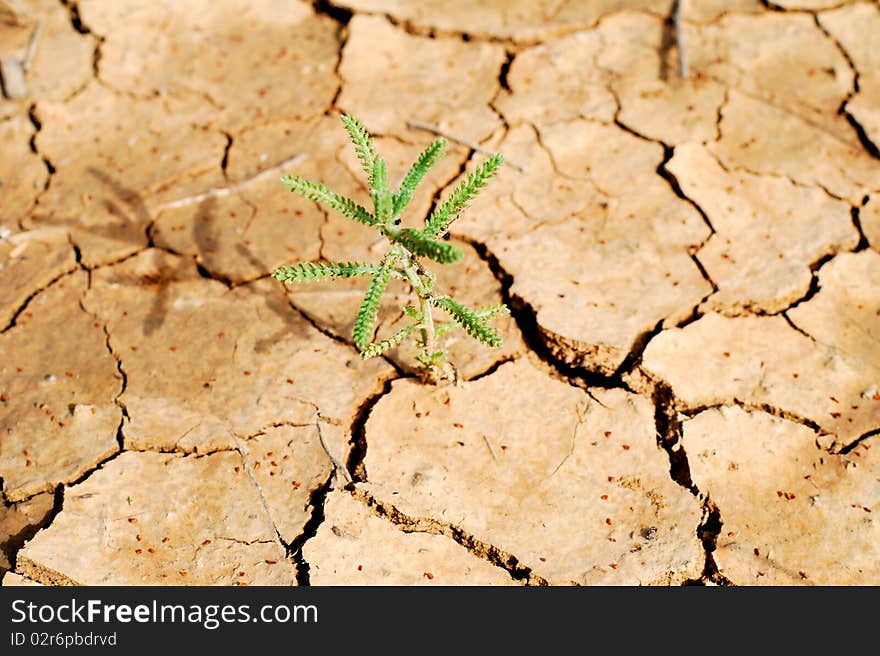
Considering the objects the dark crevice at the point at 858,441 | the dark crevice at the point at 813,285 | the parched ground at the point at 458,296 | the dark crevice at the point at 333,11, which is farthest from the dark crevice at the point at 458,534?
the dark crevice at the point at 333,11

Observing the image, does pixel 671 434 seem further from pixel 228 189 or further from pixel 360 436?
pixel 228 189

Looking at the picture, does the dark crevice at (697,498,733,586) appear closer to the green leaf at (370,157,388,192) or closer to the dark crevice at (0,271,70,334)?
the green leaf at (370,157,388,192)

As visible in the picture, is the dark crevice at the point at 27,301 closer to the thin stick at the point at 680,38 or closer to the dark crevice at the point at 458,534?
the dark crevice at the point at 458,534

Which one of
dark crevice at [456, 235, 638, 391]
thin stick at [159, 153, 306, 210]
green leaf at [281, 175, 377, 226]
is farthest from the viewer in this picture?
thin stick at [159, 153, 306, 210]

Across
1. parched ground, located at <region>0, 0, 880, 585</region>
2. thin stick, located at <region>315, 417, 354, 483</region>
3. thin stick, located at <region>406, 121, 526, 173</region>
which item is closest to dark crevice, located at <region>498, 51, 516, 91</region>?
parched ground, located at <region>0, 0, 880, 585</region>

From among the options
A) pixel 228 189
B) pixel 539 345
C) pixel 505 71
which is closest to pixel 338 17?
pixel 505 71
